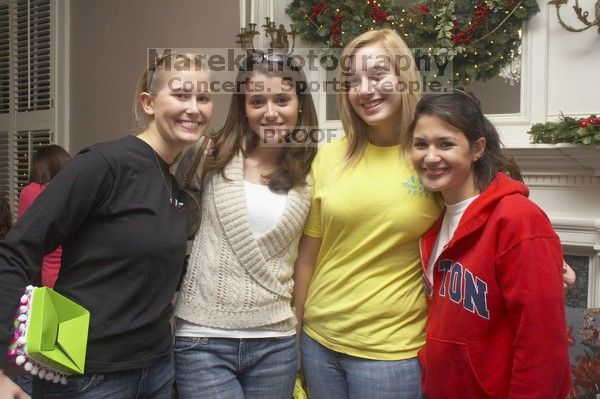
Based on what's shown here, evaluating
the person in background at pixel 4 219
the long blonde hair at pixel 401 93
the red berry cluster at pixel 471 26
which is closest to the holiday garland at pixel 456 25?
the red berry cluster at pixel 471 26

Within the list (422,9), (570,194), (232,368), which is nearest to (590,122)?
(570,194)

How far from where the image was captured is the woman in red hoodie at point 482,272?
1.20 meters

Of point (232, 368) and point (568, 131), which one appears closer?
point (232, 368)

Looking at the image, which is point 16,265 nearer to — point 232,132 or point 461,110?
point 232,132

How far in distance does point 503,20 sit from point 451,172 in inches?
51.2

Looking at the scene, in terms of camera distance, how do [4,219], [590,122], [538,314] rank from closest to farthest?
[538,314] < [590,122] < [4,219]

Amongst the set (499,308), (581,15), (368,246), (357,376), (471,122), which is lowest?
(357,376)

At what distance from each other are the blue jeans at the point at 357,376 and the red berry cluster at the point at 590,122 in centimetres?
120

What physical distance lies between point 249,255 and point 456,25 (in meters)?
1.55

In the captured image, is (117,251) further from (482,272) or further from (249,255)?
(482,272)

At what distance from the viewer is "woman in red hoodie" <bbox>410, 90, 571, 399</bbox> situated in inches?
47.1

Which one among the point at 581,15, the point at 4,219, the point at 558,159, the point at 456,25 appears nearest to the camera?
the point at 581,15

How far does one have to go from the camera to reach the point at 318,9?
272 centimetres

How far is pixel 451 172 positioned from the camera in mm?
1360
